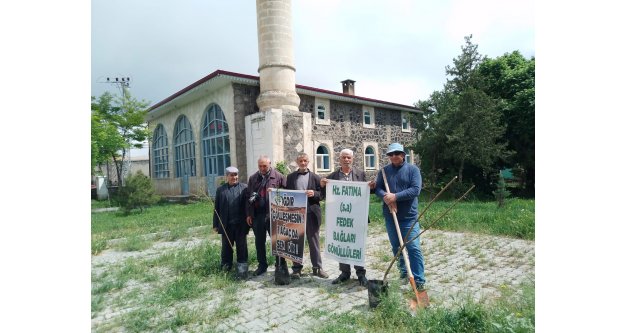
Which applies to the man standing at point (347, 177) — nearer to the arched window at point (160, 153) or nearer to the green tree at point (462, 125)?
the green tree at point (462, 125)

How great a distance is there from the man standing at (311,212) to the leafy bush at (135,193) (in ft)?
33.8

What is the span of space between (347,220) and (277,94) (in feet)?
35.6

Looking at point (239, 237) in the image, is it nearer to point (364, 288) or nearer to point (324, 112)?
point (364, 288)

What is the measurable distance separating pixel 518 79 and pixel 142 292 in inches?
740

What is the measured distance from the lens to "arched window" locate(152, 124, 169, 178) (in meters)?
22.5

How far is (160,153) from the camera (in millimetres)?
23281

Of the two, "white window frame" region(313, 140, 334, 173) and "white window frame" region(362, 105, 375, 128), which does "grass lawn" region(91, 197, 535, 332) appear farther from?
"white window frame" region(362, 105, 375, 128)

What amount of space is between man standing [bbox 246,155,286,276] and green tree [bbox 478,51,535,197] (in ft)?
45.7

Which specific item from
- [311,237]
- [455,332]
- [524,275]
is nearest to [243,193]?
[311,237]

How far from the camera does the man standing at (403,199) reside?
4191mm

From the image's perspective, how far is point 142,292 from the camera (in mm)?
4703

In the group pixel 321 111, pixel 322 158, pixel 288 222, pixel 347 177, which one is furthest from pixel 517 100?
pixel 288 222

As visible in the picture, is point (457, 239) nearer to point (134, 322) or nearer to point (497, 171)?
point (134, 322)

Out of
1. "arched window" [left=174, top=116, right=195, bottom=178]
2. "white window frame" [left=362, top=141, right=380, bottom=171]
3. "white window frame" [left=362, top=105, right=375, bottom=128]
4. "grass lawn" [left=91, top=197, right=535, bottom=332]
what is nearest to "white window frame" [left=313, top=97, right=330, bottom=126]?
"white window frame" [left=362, top=105, right=375, bottom=128]
